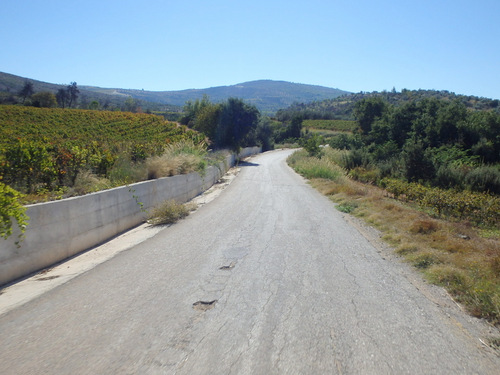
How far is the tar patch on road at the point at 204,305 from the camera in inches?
203

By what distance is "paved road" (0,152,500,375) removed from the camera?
3.84 meters

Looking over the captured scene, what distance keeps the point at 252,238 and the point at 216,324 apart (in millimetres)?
4701

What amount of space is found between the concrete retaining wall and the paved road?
38.5 inches

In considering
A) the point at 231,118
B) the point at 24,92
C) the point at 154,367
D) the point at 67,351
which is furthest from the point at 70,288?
the point at 24,92

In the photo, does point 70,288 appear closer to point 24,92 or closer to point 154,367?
point 154,367

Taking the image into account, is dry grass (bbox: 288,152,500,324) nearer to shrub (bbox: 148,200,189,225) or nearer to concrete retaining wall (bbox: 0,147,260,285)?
shrub (bbox: 148,200,189,225)

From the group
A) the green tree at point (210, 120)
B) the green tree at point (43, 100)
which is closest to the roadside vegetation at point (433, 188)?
the green tree at point (210, 120)

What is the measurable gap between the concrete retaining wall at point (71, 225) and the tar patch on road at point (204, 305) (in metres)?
3.24

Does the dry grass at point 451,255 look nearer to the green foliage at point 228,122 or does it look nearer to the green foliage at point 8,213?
the green foliage at point 8,213

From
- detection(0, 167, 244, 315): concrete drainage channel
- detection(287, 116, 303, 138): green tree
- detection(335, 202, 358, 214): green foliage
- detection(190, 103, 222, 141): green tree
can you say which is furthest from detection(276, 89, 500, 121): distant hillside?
detection(0, 167, 244, 315): concrete drainage channel

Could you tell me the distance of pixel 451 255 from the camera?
7.35 meters

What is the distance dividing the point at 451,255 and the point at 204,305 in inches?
192

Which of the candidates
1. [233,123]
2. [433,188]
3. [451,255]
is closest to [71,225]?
[451,255]

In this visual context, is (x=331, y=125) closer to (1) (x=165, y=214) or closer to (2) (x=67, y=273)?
(1) (x=165, y=214)
